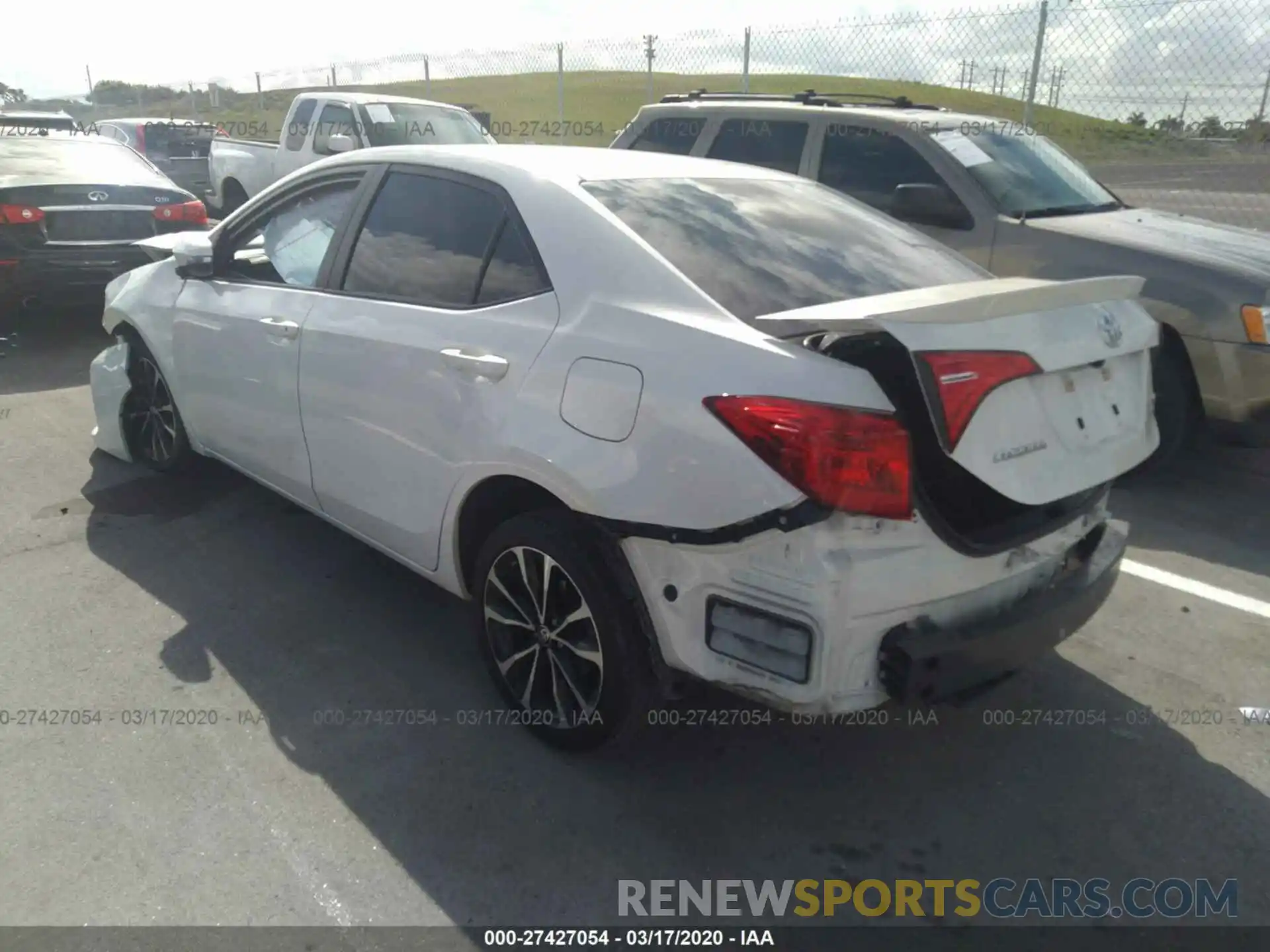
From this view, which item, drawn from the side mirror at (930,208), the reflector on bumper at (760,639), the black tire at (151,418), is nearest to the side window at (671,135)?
the side mirror at (930,208)

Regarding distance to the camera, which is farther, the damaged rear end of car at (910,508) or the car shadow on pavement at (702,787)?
the car shadow on pavement at (702,787)

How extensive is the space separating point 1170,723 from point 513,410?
236 centimetres

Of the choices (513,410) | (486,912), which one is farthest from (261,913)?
(513,410)

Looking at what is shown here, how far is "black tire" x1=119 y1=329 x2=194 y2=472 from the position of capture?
202 inches

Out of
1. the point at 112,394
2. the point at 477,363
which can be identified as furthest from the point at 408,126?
the point at 477,363

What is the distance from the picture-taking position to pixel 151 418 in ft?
A: 17.5

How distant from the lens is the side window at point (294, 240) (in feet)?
13.1

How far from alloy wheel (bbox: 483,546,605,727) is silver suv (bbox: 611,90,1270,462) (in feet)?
12.4

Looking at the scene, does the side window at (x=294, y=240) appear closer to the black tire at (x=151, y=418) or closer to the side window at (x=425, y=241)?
the side window at (x=425, y=241)

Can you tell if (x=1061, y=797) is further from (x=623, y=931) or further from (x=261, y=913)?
(x=261, y=913)

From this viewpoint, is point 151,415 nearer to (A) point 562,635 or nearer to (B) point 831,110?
(A) point 562,635

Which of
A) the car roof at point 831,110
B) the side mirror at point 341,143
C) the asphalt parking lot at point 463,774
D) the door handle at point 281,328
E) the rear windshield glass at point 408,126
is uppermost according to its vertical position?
the car roof at point 831,110

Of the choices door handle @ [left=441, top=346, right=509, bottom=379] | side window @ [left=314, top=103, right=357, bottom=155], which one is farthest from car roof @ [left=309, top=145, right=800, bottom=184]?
side window @ [left=314, top=103, right=357, bottom=155]

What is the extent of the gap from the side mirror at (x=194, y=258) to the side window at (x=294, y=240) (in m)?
0.07
